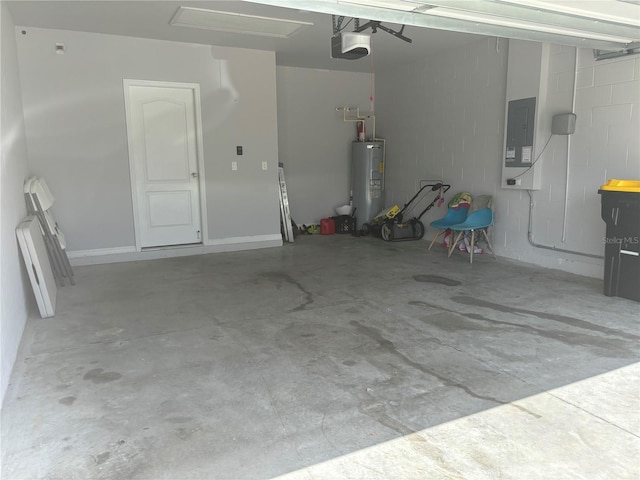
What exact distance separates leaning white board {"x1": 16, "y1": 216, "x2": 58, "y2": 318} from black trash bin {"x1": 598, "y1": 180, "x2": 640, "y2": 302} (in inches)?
202

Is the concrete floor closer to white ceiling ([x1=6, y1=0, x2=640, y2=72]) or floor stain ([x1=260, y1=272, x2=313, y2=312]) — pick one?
floor stain ([x1=260, y1=272, x2=313, y2=312])

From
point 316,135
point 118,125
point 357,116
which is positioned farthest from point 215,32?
point 357,116

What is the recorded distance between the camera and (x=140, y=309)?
13.5 ft

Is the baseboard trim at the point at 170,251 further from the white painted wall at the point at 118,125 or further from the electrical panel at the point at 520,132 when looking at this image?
the electrical panel at the point at 520,132

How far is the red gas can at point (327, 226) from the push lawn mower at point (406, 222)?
76cm

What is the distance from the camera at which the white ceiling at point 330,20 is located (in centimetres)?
297

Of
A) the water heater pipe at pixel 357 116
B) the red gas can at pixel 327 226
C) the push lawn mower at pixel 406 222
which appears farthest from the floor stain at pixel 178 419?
the water heater pipe at pixel 357 116

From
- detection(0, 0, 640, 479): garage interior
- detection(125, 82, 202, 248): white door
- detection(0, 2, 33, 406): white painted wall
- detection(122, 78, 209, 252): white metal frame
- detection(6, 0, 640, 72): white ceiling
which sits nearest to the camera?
detection(0, 0, 640, 479): garage interior

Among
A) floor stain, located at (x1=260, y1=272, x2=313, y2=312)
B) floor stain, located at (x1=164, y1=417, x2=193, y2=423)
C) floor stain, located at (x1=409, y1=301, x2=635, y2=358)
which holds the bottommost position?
floor stain, located at (x1=164, y1=417, x2=193, y2=423)

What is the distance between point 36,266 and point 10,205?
1.81 feet

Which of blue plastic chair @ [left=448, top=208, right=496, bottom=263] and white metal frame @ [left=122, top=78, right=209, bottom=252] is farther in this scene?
white metal frame @ [left=122, top=78, right=209, bottom=252]

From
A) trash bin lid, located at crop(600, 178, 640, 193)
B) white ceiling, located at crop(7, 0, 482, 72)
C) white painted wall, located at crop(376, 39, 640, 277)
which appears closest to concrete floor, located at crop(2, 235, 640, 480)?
white painted wall, located at crop(376, 39, 640, 277)

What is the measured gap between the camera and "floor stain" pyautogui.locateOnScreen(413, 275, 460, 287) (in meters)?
4.83

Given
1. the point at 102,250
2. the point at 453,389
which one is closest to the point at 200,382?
the point at 453,389
